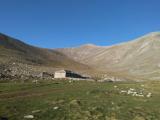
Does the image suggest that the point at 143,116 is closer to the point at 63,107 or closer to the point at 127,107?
the point at 127,107

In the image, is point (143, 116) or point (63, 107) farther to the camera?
point (63, 107)

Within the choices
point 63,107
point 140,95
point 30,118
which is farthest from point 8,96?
point 140,95

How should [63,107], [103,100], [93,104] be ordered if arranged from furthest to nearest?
[103,100], [93,104], [63,107]

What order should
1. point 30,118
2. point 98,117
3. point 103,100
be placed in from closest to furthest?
1. point 30,118
2. point 98,117
3. point 103,100

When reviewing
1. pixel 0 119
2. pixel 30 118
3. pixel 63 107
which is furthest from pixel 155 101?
pixel 0 119

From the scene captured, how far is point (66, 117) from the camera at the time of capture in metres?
34.3

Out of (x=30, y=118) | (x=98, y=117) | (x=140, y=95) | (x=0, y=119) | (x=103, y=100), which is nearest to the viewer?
(x=0, y=119)

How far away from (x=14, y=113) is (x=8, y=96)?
14.4m

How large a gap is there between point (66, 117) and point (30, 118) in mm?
4141

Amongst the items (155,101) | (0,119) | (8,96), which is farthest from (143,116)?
(8,96)

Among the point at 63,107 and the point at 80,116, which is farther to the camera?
the point at 63,107

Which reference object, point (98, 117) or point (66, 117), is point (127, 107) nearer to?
point (98, 117)

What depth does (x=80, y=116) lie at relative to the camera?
35062 millimetres

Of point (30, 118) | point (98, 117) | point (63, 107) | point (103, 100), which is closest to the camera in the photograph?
point (30, 118)
